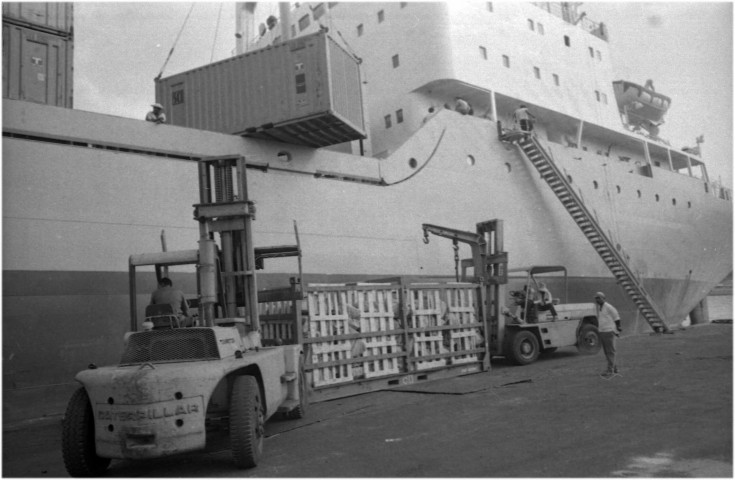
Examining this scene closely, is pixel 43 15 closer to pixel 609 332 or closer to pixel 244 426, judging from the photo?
pixel 244 426

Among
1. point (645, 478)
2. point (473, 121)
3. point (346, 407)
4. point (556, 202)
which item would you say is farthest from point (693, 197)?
point (645, 478)

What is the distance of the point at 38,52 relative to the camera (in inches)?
392

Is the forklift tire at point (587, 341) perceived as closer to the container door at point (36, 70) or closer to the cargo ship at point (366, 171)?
the cargo ship at point (366, 171)

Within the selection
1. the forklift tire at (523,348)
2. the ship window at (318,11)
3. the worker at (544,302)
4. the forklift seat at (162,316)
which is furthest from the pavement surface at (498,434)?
the ship window at (318,11)

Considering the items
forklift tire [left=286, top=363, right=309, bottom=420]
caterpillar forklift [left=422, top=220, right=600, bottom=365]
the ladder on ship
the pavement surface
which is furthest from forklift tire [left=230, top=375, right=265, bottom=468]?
the ladder on ship

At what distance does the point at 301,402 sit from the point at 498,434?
2.76 metres

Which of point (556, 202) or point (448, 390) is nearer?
point (448, 390)

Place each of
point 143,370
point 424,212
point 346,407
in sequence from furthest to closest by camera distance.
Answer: point 424,212, point 346,407, point 143,370

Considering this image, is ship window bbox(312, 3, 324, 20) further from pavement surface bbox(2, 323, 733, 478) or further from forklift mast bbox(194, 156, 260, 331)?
pavement surface bbox(2, 323, 733, 478)

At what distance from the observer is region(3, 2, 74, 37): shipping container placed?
9.86 metres

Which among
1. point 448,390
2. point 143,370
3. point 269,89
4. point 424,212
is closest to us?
point 143,370

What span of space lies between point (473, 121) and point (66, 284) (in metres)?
11.2

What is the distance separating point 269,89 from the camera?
11594mm

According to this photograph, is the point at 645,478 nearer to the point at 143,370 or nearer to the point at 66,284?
the point at 143,370
